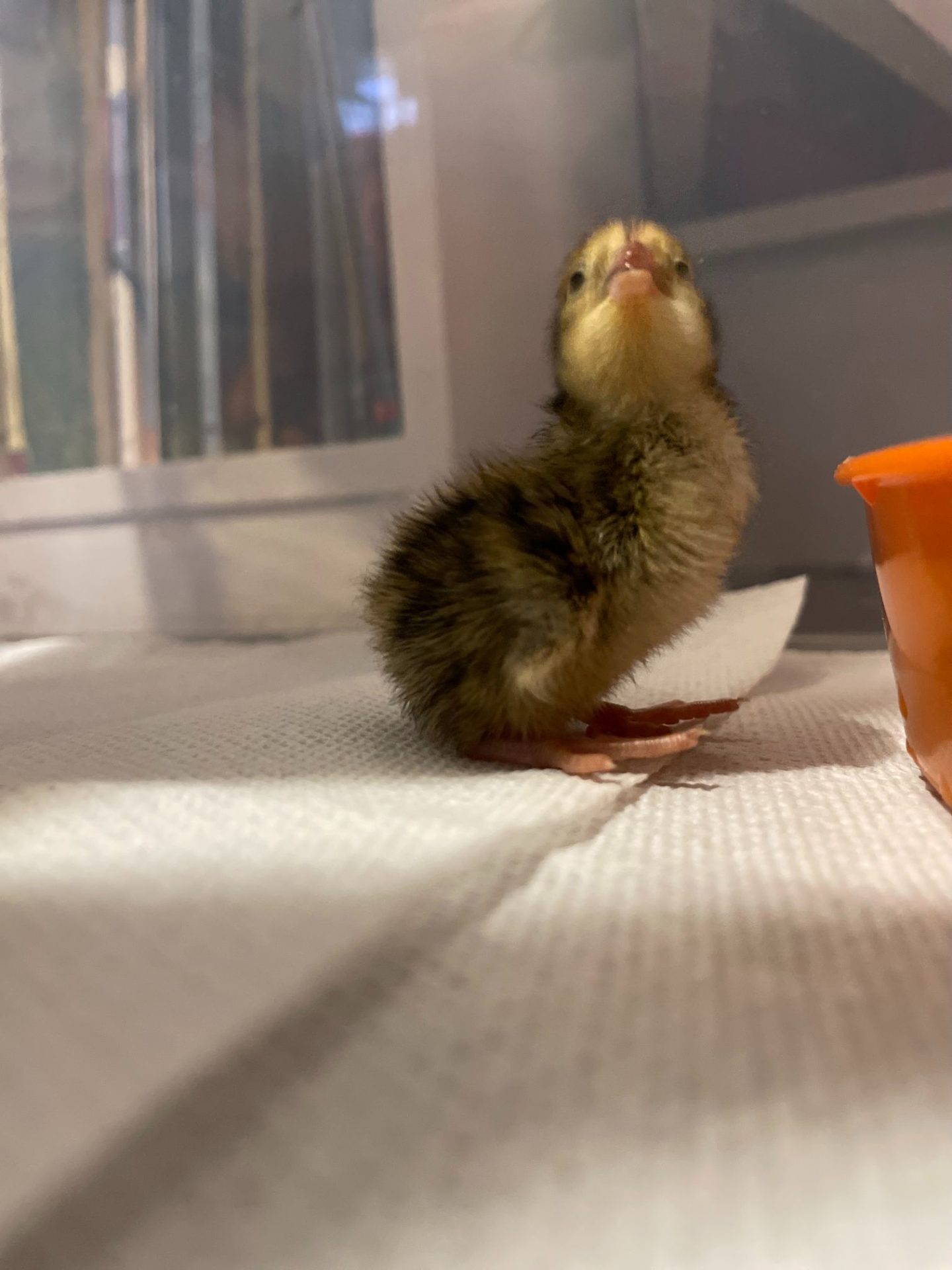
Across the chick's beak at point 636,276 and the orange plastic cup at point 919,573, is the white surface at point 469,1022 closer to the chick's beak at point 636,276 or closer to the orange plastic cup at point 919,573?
the orange plastic cup at point 919,573

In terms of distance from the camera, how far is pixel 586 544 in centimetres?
52

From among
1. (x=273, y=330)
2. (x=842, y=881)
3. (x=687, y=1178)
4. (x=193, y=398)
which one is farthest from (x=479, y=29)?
(x=687, y=1178)

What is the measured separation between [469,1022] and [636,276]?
42cm

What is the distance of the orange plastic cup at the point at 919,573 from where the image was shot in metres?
0.43

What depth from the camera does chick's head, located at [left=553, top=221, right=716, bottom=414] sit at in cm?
55

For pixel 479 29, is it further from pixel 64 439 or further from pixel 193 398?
pixel 64 439

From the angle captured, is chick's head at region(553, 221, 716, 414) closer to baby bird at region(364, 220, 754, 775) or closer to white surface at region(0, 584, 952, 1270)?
baby bird at region(364, 220, 754, 775)

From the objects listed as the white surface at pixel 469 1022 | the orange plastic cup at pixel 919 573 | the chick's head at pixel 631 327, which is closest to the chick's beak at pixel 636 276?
the chick's head at pixel 631 327

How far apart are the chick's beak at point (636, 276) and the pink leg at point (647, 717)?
0.25 m

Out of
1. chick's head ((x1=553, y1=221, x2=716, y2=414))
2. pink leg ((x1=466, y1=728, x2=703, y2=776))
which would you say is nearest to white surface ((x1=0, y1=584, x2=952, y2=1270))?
pink leg ((x1=466, y1=728, x2=703, y2=776))

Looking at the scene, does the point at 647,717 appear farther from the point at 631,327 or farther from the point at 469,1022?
the point at 469,1022

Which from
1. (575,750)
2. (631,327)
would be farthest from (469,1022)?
(631,327)

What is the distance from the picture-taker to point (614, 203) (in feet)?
4.12

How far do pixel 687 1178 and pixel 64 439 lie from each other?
5.07ft
